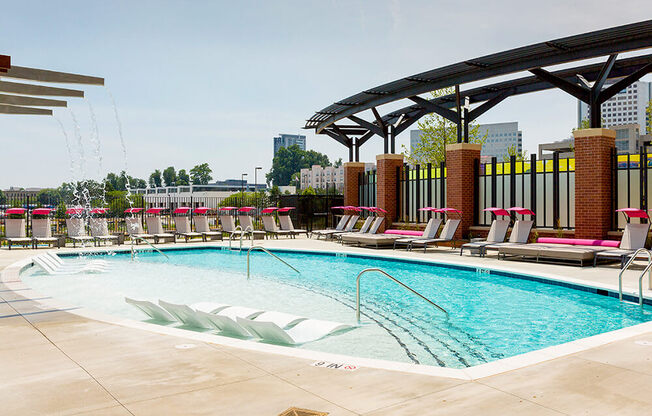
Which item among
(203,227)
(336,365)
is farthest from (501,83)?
(336,365)

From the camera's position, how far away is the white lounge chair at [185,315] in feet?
23.2

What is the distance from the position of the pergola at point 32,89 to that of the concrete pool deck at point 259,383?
195 inches

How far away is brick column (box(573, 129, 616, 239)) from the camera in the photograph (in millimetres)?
14367

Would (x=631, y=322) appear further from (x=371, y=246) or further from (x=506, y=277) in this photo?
(x=371, y=246)

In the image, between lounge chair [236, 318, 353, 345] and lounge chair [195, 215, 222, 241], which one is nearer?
lounge chair [236, 318, 353, 345]

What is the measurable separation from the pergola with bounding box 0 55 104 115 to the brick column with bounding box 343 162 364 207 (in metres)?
15.0

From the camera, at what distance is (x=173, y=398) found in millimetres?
3836

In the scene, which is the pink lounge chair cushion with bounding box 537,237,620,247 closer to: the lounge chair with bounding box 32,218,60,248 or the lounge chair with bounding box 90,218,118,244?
the lounge chair with bounding box 90,218,118,244

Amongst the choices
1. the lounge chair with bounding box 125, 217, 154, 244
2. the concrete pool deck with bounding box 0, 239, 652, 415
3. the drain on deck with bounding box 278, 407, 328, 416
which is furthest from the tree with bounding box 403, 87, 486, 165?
the drain on deck with bounding box 278, 407, 328, 416

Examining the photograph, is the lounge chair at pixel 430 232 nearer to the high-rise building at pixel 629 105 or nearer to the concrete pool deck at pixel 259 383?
the concrete pool deck at pixel 259 383

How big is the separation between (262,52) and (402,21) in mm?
4895

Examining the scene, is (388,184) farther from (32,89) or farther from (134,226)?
(32,89)

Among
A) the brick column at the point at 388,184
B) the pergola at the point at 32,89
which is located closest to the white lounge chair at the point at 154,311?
the pergola at the point at 32,89

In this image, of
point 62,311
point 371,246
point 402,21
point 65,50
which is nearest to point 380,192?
point 371,246
